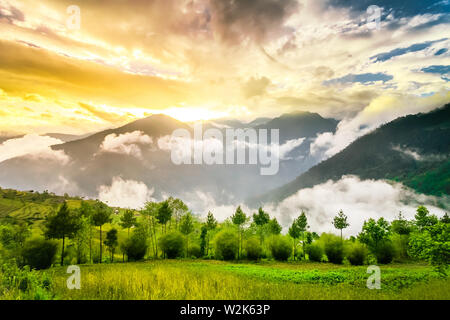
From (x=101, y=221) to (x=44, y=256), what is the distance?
14.8 m

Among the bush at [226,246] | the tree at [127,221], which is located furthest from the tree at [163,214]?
the bush at [226,246]

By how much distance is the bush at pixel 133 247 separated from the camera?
51875 millimetres

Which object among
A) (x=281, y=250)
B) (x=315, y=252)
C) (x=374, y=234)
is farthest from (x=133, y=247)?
(x=374, y=234)

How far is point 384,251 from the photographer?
→ 54.2 metres

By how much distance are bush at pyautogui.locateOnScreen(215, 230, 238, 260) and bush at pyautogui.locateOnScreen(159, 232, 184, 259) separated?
30.4 feet

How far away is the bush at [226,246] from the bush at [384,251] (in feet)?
112

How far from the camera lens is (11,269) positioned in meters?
11.8

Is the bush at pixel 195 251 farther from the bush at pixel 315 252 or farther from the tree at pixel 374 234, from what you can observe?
the tree at pixel 374 234

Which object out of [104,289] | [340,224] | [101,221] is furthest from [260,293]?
[340,224]

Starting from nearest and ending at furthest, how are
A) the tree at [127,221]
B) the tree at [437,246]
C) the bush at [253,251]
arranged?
the tree at [437,246] < the bush at [253,251] < the tree at [127,221]

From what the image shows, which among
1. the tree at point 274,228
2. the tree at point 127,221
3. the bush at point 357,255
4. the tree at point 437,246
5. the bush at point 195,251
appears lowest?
the bush at point 195,251
